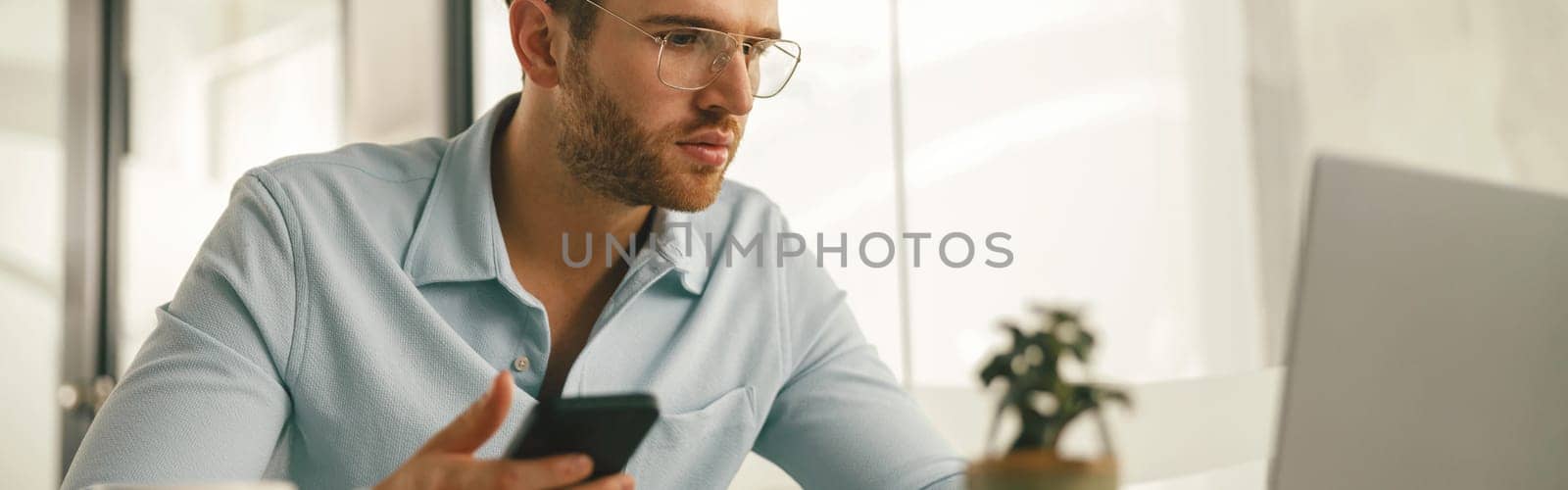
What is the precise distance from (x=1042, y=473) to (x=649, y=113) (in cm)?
96

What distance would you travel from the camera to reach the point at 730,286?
4.82 feet

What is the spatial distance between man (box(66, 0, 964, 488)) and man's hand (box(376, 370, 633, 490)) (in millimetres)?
232

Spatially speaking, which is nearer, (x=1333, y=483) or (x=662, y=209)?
(x=1333, y=483)

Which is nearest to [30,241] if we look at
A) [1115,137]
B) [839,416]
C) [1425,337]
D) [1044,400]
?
[839,416]

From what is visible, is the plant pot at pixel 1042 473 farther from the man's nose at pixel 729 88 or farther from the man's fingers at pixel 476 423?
the man's nose at pixel 729 88

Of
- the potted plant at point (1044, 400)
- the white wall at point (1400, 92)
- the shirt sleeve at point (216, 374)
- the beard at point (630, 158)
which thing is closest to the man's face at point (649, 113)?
the beard at point (630, 158)

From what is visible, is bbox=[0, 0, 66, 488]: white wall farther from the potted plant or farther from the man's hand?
the potted plant

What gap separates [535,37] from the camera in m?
1.62

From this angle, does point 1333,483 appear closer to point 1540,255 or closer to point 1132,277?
point 1540,255

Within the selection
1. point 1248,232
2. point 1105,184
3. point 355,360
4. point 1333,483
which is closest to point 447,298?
point 355,360

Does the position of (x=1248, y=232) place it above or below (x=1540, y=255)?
below

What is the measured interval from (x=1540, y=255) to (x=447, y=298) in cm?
101

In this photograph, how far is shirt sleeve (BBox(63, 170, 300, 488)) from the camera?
42.0 inches

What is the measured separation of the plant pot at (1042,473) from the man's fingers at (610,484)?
0.80ft
